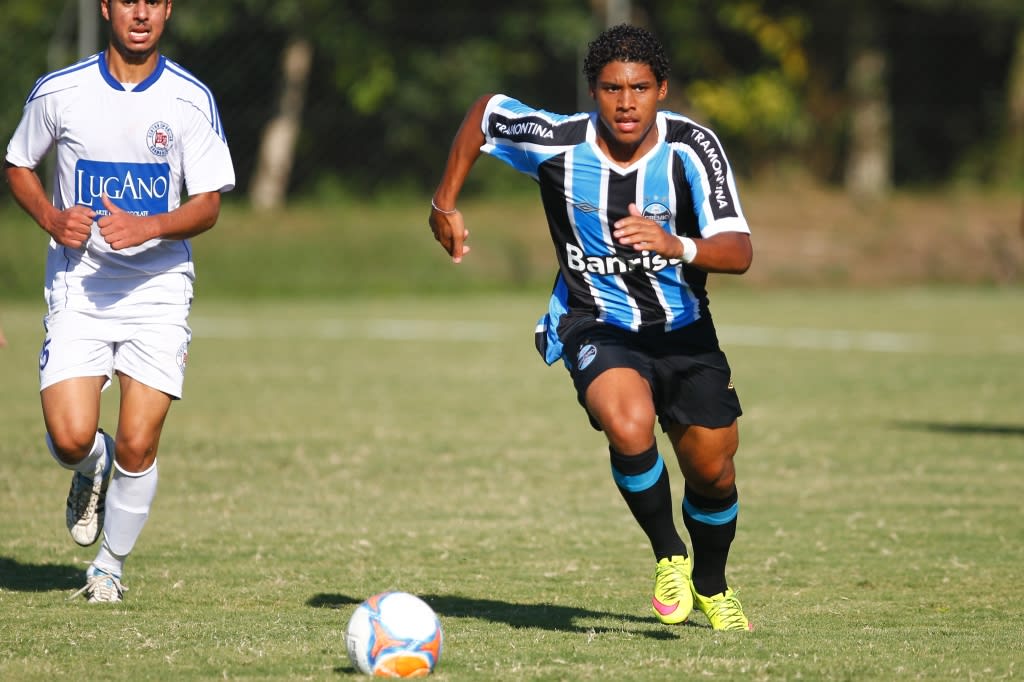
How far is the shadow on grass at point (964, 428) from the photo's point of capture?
37.8 ft

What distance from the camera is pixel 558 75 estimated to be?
27250 mm

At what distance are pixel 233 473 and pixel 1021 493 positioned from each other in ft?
15.6

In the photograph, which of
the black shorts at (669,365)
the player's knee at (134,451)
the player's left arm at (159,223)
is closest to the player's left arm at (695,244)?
the black shorts at (669,365)

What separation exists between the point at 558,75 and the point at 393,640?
74.9 feet

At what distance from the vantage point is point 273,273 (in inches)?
992

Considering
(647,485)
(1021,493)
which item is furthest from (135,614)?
(1021,493)

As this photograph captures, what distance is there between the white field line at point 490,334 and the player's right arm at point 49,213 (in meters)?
12.4

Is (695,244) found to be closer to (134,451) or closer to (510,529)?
(134,451)

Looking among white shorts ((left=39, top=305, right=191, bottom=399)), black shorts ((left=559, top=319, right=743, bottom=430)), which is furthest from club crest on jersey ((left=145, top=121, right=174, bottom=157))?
black shorts ((left=559, top=319, right=743, bottom=430))

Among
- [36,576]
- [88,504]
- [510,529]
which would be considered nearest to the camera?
[88,504]

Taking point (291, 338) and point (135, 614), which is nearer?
point (135, 614)

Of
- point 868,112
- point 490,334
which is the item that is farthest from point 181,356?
point 868,112

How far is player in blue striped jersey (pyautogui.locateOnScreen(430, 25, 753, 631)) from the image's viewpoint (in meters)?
5.84

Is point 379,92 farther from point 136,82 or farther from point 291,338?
point 136,82
